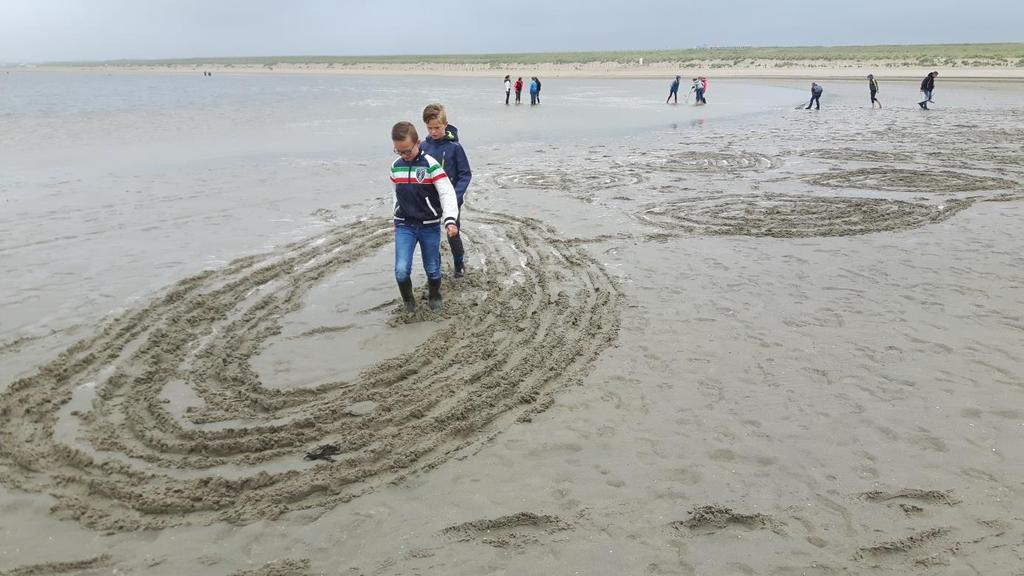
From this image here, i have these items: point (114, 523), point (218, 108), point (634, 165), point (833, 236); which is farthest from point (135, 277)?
point (218, 108)

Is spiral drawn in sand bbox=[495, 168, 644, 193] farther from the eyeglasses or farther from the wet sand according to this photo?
the eyeglasses

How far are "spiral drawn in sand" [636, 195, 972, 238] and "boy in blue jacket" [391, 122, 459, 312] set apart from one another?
15.4 feet

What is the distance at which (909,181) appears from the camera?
13008mm

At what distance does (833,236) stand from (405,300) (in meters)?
6.51

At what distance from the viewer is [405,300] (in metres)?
6.73


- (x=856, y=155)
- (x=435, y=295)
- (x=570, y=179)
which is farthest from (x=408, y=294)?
(x=856, y=155)

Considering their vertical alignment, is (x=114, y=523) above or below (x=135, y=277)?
below

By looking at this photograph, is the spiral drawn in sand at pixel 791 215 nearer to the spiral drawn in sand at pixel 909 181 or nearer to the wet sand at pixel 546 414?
the wet sand at pixel 546 414

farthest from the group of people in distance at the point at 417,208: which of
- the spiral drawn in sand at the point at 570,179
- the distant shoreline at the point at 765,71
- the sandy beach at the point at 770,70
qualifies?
the sandy beach at the point at 770,70

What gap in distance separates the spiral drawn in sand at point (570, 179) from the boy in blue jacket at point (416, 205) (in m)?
6.74

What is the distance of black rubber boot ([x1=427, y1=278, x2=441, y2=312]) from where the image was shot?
6844mm

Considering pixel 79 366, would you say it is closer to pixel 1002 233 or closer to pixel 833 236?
pixel 833 236

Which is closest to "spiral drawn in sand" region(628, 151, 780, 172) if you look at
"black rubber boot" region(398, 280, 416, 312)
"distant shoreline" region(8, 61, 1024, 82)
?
"black rubber boot" region(398, 280, 416, 312)

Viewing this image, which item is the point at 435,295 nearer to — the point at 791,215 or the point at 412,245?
the point at 412,245
